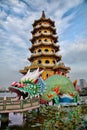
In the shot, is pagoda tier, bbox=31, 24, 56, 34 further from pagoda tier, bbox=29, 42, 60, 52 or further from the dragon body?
the dragon body

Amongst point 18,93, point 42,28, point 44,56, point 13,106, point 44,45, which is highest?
point 42,28

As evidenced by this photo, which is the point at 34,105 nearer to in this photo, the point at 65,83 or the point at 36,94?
the point at 36,94

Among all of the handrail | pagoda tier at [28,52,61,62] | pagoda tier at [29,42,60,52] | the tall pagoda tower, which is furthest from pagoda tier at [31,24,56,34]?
the handrail

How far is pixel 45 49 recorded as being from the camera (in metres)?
31.6

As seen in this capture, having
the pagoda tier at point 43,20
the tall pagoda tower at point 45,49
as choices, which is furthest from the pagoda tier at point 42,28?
the pagoda tier at point 43,20

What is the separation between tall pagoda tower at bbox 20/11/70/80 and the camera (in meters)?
29.7

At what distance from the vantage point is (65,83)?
2214 cm

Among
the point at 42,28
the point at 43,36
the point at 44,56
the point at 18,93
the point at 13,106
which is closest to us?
the point at 13,106

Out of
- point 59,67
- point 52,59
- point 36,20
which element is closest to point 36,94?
point 59,67

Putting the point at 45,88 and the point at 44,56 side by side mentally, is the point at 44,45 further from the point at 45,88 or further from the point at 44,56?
the point at 45,88

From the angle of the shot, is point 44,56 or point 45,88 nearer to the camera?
point 45,88

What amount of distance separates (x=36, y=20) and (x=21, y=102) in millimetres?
23501

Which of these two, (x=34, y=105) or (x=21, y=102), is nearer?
(x=21, y=102)

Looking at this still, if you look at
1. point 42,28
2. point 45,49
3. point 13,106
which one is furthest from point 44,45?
point 13,106
